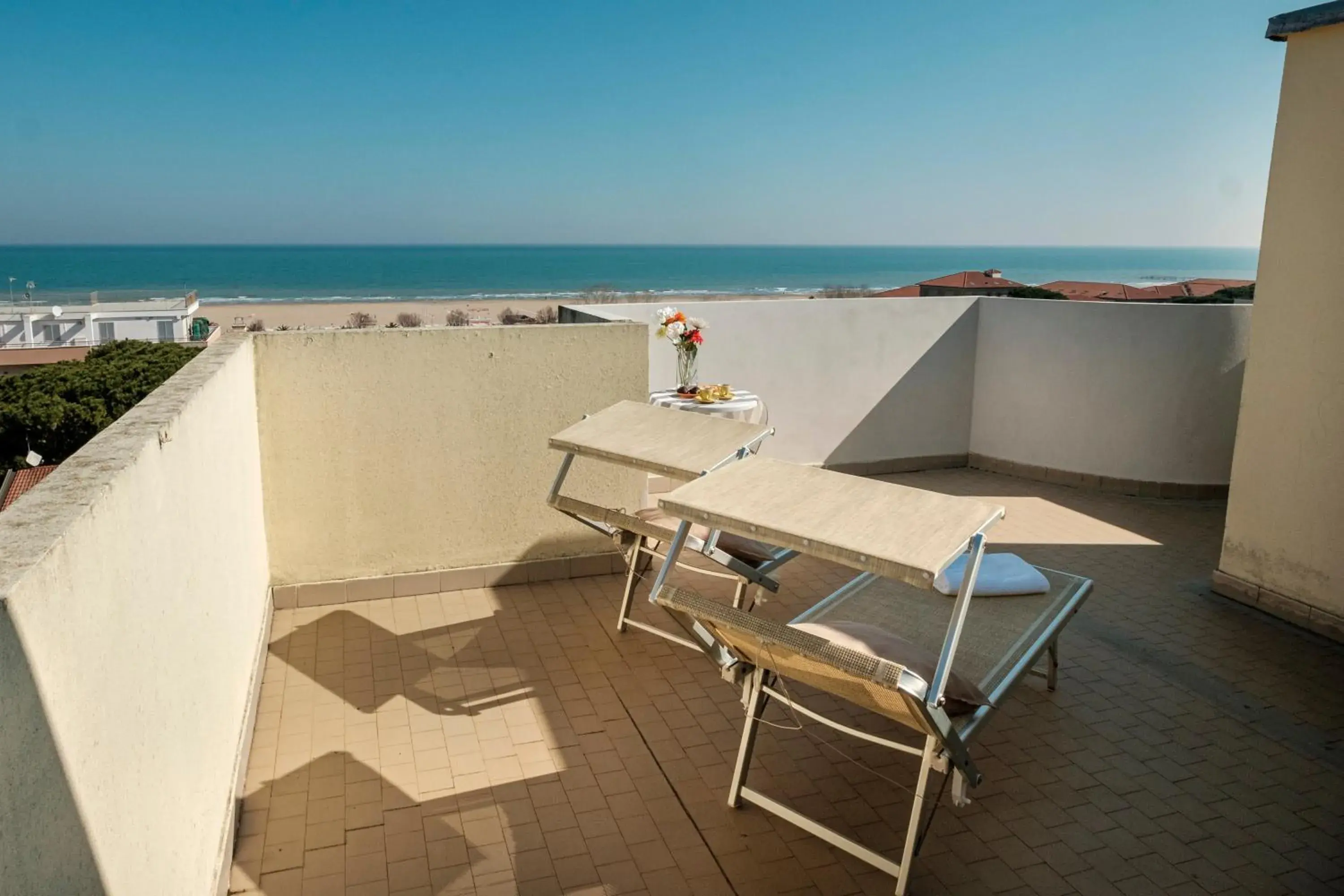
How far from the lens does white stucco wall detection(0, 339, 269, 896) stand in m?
1.34

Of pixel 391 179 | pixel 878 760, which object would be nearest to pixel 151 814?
pixel 878 760

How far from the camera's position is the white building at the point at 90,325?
4959cm

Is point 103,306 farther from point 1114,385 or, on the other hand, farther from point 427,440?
point 1114,385

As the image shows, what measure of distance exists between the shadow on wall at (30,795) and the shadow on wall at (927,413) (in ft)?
23.9

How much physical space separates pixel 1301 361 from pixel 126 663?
18.8 ft

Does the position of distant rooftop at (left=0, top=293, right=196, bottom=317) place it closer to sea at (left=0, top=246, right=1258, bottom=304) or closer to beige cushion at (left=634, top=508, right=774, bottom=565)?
sea at (left=0, top=246, right=1258, bottom=304)

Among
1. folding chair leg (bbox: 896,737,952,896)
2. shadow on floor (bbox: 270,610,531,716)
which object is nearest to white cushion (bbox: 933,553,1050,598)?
folding chair leg (bbox: 896,737,952,896)

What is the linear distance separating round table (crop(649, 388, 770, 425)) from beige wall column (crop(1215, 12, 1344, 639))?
120 inches

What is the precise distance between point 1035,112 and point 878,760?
79.4 meters

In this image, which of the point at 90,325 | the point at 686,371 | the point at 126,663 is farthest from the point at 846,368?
the point at 90,325

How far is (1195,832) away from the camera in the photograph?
341cm

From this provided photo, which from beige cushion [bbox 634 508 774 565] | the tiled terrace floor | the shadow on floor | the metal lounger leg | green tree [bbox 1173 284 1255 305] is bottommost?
the tiled terrace floor

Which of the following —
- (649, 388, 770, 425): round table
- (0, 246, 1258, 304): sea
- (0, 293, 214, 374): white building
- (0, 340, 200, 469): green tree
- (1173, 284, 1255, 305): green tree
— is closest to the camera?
(649, 388, 770, 425): round table

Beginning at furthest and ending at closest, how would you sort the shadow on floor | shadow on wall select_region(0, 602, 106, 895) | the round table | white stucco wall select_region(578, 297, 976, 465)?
1. white stucco wall select_region(578, 297, 976, 465)
2. the round table
3. the shadow on floor
4. shadow on wall select_region(0, 602, 106, 895)
